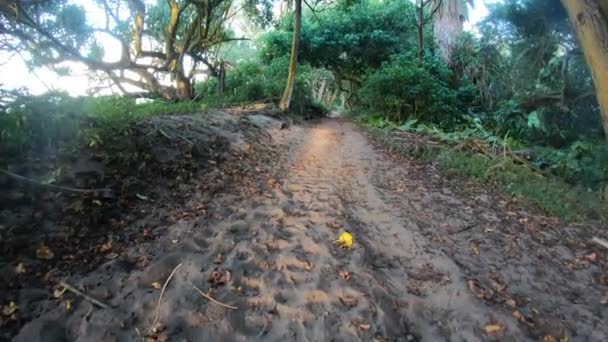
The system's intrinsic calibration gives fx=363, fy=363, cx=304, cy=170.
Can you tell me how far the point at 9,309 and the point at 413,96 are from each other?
9.78 metres

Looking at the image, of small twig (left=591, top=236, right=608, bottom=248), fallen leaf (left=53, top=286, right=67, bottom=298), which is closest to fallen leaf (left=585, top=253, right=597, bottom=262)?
small twig (left=591, top=236, right=608, bottom=248)

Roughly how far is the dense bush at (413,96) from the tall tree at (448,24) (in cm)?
251

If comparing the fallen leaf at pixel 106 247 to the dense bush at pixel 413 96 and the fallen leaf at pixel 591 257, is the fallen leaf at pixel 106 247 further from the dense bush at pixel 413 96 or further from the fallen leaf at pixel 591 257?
the dense bush at pixel 413 96

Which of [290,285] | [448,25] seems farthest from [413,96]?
[290,285]

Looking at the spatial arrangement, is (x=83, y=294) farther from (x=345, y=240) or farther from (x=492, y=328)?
(x=492, y=328)

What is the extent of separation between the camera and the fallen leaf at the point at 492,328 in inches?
93.4

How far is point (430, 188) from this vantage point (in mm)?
5117

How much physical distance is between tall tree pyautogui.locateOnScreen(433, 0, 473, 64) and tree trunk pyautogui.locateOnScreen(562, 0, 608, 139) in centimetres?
907

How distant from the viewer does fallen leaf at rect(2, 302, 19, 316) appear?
79.7 inches

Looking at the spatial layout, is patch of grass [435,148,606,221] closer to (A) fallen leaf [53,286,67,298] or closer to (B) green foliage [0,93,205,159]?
(B) green foliage [0,93,205,159]

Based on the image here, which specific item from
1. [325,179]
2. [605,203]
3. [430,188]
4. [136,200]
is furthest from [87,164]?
[605,203]

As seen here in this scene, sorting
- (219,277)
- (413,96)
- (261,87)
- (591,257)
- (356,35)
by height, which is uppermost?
(356,35)

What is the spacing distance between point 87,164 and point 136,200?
1.75ft

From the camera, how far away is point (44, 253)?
2.46 m
